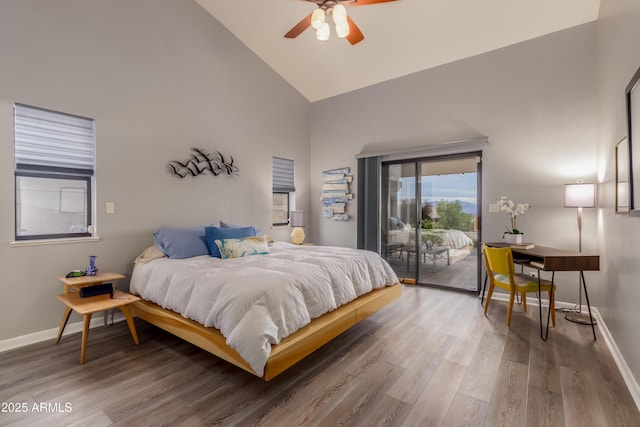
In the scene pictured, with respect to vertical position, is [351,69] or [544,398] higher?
[351,69]

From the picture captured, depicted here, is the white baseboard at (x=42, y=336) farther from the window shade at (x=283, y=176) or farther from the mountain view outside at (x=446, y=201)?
the mountain view outside at (x=446, y=201)

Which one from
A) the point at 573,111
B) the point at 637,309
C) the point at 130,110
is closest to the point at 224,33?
the point at 130,110

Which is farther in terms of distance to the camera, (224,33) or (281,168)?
(281,168)

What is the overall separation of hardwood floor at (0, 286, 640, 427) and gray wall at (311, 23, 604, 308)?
1.39m

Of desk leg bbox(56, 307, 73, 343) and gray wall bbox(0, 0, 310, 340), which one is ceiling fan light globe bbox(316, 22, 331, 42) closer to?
gray wall bbox(0, 0, 310, 340)

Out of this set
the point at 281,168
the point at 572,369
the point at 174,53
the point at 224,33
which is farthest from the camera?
the point at 281,168

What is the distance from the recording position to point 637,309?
1854mm

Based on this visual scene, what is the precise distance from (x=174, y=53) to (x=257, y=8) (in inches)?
47.6

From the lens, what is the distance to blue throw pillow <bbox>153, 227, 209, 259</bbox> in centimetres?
315

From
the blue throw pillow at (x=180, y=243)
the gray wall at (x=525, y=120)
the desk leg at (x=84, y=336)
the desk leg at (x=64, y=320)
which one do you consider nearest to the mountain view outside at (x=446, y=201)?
the gray wall at (x=525, y=120)

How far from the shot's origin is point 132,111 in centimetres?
329

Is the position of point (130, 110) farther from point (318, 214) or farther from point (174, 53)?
point (318, 214)

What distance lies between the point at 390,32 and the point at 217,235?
132 inches

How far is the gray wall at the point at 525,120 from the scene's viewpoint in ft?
10.9
